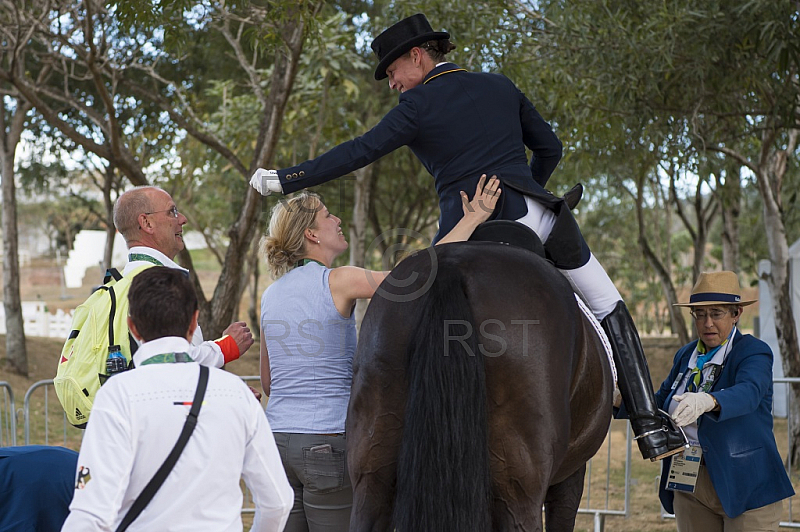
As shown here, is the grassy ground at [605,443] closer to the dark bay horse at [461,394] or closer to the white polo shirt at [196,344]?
the white polo shirt at [196,344]

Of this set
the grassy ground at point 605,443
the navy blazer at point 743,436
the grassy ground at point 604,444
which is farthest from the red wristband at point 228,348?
Result: the grassy ground at point 604,444

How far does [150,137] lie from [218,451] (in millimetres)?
17734

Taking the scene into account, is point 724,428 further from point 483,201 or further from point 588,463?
point 588,463

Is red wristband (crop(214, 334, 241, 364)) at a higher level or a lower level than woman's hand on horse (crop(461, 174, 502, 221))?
lower

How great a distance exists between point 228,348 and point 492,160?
1.43m

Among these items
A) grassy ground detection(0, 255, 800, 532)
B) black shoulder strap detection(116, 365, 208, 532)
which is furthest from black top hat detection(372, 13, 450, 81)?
grassy ground detection(0, 255, 800, 532)

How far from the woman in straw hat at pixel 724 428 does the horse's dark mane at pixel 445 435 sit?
1.79m

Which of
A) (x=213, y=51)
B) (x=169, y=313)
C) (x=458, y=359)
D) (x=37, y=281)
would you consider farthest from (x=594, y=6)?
(x=37, y=281)

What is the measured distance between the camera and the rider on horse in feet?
11.8

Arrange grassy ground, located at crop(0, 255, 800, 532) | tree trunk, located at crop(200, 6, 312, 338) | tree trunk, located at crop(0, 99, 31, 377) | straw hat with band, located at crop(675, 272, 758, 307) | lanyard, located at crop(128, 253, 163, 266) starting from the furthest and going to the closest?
tree trunk, located at crop(0, 99, 31, 377)
tree trunk, located at crop(200, 6, 312, 338)
grassy ground, located at crop(0, 255, 800, 532)
straw hat with band, located at crop(675, 272, 758, 307)
lanyard, located at crop(128, 253, 163, 266)

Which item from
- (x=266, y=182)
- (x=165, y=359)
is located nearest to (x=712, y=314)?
(x=266, y=182)

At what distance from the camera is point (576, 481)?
415cm

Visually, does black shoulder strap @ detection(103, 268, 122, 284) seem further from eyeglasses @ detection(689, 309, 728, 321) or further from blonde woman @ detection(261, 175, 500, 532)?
eyeglasses @ detection(689, 309, 728, 321)

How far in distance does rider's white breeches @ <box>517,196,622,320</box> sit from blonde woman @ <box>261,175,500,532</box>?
24 cm
